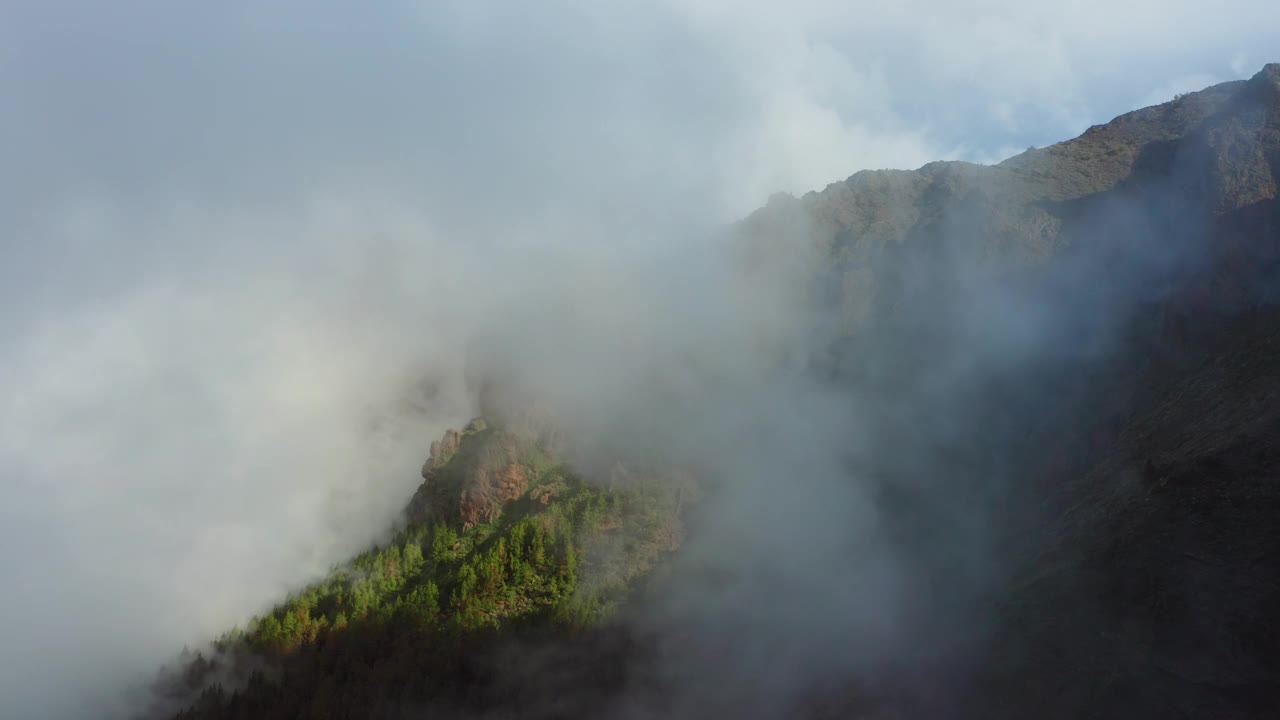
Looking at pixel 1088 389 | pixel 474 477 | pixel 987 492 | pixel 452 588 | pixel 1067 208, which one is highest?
pixel 1067 208

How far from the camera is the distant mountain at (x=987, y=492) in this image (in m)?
31.3

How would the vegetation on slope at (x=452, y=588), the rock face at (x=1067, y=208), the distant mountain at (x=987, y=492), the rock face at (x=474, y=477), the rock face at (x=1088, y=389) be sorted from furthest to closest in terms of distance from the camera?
1. the rock face at (x=474, y=477)
2. the vegetation on slope at (x=452, y=588)
3. the rock face at (x=1067, y=208)
4. the distant mountain at (x=987, y=492)
5. the rock face at (x=1088, y=389)

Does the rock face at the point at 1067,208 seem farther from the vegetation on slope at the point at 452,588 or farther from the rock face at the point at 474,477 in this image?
the rock face at the point at 474,477

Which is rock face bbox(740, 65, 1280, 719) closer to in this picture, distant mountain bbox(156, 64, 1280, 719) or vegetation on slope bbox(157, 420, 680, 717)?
distant mountain bbox(156, 64, 1280, 719)

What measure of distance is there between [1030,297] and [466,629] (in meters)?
60.7

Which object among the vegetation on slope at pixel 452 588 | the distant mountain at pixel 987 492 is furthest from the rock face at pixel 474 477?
the distant mountain at pixel 987 492

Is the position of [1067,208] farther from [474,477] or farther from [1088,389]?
[474,477]

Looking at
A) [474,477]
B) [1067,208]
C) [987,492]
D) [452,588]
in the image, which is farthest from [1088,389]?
[474,477]

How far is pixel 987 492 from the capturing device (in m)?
53.3

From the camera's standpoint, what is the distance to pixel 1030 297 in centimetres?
6225

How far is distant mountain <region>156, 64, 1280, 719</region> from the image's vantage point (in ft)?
103

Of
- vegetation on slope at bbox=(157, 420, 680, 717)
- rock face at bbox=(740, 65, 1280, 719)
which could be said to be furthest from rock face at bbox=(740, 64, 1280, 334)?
vegetation on slope at bbox=(157, 420, 680, 717)

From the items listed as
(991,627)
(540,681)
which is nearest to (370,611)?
(540,681)

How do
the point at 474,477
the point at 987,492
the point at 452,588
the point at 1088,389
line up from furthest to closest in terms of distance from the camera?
1. the point at 474,477
2. the point at 452,588
3. the point at 987,492
4. the point at 1088,389
